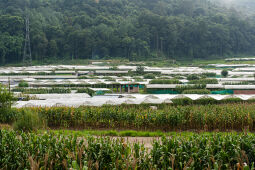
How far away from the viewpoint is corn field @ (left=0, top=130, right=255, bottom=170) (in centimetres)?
826

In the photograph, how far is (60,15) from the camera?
287 ft

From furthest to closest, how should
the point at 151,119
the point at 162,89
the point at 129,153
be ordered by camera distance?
the point at 162,89, the point at 151,119, the point at 129,153

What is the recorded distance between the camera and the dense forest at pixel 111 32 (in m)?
71.8

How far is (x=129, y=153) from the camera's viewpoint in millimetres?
8664

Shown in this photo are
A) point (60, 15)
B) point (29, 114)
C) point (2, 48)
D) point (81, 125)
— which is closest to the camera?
point (29, 114)

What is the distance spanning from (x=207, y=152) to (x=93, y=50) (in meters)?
67.0

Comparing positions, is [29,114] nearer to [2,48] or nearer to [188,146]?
[188,146]

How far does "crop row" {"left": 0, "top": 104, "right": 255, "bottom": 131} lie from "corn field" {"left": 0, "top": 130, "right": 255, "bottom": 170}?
17.7 feet

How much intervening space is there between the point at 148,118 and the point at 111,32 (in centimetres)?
6345

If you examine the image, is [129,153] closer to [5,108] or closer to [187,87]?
[5,108]

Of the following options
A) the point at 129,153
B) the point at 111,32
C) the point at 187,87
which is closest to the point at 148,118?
the point at 129,153

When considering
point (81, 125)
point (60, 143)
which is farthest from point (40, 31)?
point (60, 143)

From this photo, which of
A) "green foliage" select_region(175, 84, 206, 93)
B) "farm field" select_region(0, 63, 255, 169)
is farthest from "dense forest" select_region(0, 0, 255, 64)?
"green foliage" select_region(175, 84, 206, 93)

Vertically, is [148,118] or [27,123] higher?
[27,123]
